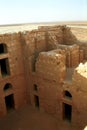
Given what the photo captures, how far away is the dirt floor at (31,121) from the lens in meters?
15.5

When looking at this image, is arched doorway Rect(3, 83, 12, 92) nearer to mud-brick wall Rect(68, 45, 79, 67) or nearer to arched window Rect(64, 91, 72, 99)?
arched window Rect(64, 91, 72, 99)

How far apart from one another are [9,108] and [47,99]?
445cm

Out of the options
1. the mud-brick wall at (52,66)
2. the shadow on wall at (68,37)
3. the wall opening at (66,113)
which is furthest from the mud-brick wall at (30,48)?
the wall opening at (66,113)

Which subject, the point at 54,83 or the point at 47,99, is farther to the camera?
the point at 47,99

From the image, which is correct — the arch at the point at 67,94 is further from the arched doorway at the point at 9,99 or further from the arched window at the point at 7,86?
the arched window at the point at 7,86

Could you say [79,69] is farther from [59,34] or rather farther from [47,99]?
[59,34]

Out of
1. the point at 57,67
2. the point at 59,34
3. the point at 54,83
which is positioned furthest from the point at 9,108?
the point at 59,34

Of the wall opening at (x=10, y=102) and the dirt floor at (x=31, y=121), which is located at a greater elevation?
the wall opening at (x=10, y=102)

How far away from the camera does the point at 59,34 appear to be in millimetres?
20953

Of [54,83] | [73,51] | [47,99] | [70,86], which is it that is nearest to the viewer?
[70,86]

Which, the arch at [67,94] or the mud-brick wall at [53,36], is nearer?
the arch at [67,94]

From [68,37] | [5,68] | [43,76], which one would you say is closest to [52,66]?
[43,76]

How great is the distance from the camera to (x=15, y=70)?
1722 centimetres

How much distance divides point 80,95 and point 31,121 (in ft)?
18.2
